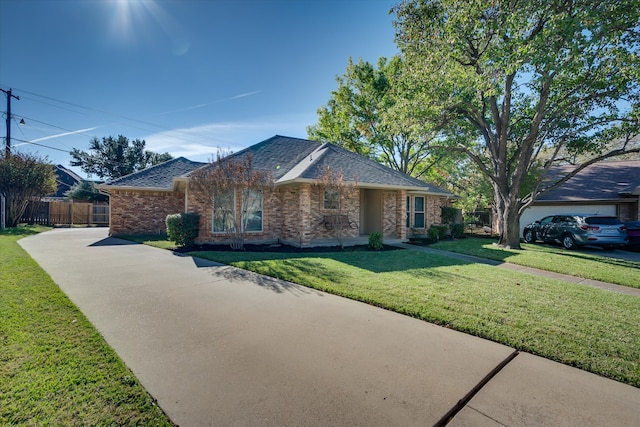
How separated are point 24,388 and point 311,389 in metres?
2.44

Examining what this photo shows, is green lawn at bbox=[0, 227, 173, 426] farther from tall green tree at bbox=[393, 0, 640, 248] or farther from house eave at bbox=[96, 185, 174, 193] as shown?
tall green tree at bbox=[393, 0, 640, 248]

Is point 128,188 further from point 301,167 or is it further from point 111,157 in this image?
point 111,157

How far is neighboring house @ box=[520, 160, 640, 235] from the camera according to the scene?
1597cm

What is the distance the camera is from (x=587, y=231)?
11961mm

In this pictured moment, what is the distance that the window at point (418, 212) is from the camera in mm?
15281

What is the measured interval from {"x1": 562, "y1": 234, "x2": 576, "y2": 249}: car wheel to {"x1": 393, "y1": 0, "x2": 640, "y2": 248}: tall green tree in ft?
8.88

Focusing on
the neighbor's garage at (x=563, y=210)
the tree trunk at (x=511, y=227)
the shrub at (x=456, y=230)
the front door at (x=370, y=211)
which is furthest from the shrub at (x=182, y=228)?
the neighbor's garage at (x=563, y=210)

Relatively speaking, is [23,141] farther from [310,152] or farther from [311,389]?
[311,389]

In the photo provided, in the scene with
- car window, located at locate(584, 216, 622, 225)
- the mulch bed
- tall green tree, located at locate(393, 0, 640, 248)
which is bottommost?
the mulch bed

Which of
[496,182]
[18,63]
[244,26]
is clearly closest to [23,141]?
[18,63]

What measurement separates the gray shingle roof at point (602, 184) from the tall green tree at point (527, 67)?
4920mm

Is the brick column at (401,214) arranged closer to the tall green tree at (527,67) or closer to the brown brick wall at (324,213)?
the brown brick wall at (324,213)

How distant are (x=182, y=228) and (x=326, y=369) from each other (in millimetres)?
9219

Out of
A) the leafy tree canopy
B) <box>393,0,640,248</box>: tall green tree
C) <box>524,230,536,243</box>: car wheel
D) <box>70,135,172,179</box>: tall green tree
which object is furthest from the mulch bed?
<box>70,135,172,179</box>: tall green tree
